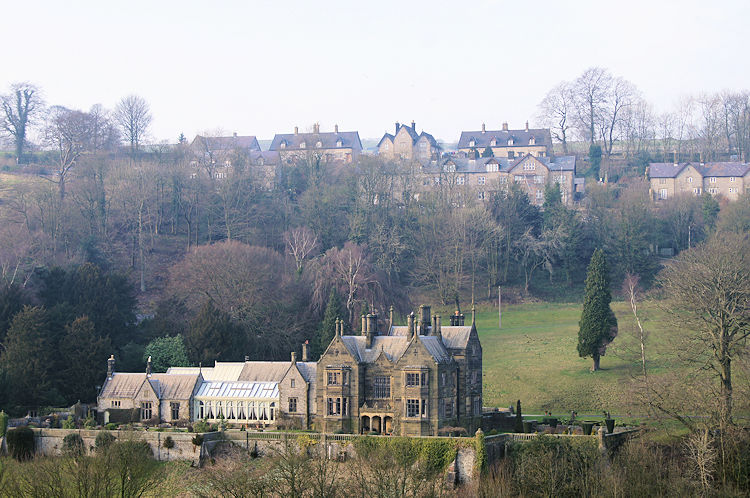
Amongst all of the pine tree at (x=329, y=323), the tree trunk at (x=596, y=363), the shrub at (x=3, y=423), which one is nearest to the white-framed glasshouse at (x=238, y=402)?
the shrub at (x=3, y=423)

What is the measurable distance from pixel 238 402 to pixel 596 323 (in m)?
23.9

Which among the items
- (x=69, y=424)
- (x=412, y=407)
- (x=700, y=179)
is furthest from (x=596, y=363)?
(x=700, y=179)

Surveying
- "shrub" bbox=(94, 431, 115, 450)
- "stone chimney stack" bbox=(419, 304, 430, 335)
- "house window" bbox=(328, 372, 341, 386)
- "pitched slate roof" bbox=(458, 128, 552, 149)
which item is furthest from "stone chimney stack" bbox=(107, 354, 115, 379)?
"pitched slate roof" bbox=(458, 128, 552, 149)

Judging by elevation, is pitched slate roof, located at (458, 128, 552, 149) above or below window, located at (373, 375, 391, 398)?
above

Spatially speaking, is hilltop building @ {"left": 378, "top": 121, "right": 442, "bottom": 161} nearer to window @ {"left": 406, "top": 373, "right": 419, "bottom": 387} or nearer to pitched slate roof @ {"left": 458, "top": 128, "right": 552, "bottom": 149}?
pitched slate roof @ {"left": 458, "top": 128, "right": 552, "bottom": 149}

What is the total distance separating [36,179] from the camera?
106938mm

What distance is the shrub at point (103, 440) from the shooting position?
202ft

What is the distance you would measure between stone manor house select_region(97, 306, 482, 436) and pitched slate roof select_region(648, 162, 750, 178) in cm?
5863

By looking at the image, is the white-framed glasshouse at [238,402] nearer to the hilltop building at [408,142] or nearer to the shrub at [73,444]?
the shrub at [73,444]

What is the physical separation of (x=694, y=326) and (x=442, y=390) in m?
14.0

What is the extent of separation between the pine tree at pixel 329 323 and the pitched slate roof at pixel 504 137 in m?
61.8

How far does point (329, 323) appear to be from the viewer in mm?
77750

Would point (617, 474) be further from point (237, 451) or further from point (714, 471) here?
point (237, 451)

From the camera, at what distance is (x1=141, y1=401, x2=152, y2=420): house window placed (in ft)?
221
